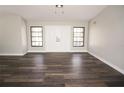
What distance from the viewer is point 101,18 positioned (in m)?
6.51

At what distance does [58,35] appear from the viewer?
9148 mm

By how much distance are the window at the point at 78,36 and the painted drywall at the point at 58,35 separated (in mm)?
221

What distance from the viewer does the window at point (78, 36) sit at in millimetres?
9125

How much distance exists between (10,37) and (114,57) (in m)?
5.59

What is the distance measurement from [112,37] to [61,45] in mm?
4591

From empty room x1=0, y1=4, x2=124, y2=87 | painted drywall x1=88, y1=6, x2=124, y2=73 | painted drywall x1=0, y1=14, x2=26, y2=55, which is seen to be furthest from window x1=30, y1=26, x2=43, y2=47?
painted drywall x1=88, y1=6, x2=124, y2=73

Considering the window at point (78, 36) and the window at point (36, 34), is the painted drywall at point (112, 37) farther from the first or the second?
the window at point (36, 34)

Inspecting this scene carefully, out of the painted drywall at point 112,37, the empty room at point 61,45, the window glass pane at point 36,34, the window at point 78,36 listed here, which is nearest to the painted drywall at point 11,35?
the empty room at point 61,45

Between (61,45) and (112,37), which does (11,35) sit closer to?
(61,45)

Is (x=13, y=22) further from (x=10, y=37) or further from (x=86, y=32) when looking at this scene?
(x=86, y=32)

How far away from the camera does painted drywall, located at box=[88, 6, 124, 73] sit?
4453mm

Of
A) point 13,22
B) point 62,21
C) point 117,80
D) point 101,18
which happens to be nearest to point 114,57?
point 117,80

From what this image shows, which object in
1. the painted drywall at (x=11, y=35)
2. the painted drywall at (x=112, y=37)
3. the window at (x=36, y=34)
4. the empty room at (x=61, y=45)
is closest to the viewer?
the empty room at (x=61, y=45)

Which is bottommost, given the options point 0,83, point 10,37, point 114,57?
point 0,83
